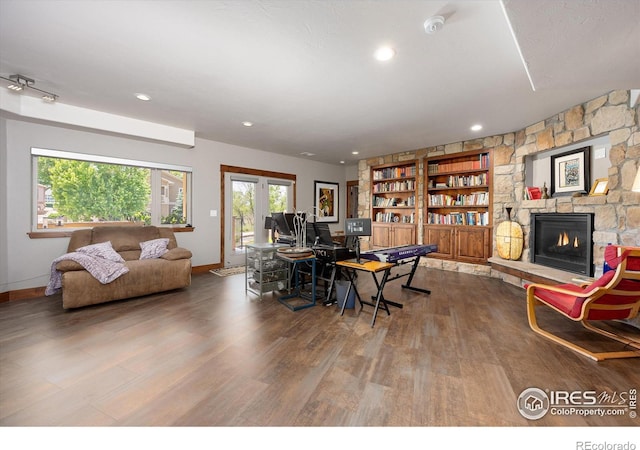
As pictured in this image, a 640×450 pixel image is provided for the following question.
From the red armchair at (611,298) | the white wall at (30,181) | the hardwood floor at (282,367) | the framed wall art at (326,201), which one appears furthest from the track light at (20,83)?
the red armchair at (611,298)

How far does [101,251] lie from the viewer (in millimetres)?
3689

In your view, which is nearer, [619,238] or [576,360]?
[576,360]

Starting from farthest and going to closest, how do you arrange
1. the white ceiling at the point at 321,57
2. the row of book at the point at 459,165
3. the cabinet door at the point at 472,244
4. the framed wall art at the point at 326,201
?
the framed wall art at the point at 326,201 → the row of book at the point at 459,165 → the cabinet door at the point at 472,244 → the white ceiling at the point at 321,57

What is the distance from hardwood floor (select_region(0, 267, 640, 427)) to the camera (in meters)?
1.57

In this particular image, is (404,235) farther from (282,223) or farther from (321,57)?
(321,57)

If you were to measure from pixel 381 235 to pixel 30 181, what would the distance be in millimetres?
6428

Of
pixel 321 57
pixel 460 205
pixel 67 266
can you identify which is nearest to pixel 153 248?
pixel 67 266

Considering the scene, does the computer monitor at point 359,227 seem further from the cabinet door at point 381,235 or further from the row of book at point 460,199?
the cabinet door at point 381,235

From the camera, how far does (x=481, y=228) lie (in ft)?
17.0

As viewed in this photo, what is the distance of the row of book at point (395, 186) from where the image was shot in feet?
20.7

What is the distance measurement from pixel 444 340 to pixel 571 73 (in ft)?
8.88

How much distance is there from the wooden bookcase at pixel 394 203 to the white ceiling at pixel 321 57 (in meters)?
2.37

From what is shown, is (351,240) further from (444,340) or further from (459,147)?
(459,147)
